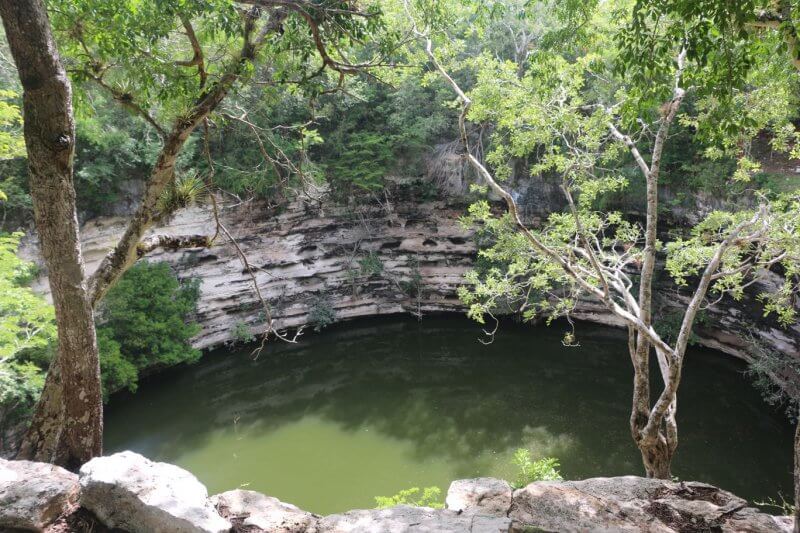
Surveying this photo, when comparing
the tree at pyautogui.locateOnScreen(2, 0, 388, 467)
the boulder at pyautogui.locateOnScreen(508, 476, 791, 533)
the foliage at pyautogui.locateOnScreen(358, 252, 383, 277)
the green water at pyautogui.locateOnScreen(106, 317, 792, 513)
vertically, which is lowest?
the green water at pyautogui.locateOnScreen(106, 317, 792, 513)

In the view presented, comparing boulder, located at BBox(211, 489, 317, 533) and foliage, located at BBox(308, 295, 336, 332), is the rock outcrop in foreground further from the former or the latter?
foliage, located at BBox(308, 295, 336, 332)

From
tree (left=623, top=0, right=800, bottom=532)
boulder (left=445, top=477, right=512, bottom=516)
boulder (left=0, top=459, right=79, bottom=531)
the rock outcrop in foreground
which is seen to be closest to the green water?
boulder (left=445, top=477, right=512, bottom=516)

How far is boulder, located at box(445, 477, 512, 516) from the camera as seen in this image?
2691mm

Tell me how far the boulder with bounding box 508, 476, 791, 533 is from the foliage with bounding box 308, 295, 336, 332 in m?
9.78

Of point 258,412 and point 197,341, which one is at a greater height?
point 197,341

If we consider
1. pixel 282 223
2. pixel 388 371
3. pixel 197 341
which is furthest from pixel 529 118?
pixel 197 341

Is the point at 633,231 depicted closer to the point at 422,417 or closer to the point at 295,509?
the point at 422,417

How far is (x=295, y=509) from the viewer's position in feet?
9.14

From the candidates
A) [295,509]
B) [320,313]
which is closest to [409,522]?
[295,509]

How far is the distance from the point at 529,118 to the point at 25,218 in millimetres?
9650

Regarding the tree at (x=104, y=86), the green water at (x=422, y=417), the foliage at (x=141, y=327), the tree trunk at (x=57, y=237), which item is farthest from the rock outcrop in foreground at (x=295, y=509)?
the foliage at (x=141, y=327)

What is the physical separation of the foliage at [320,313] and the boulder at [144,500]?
962 cm

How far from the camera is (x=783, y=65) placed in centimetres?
431

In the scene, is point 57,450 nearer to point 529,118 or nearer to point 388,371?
point 529,118
